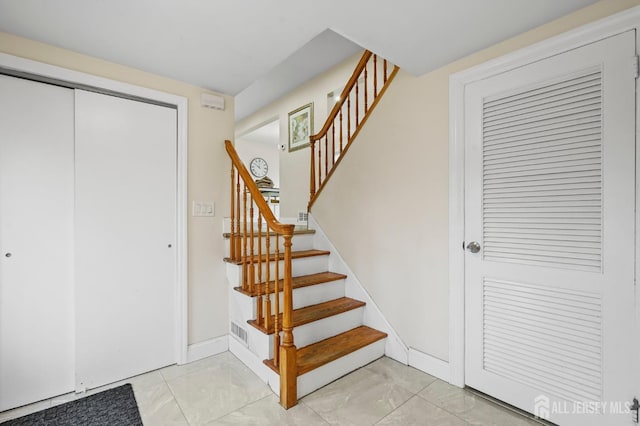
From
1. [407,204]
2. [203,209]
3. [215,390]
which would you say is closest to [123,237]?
[203,209]

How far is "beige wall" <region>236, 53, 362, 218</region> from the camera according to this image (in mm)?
3451

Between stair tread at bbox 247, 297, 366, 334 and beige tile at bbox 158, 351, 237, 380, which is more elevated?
stair tread at bbox 247, 297, 366, 334

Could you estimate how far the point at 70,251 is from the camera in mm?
1945

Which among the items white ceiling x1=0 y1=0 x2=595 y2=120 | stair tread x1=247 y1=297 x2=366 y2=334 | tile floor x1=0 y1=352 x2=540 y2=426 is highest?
white ceiling x1=0 y1=0 x2=595 y2=120

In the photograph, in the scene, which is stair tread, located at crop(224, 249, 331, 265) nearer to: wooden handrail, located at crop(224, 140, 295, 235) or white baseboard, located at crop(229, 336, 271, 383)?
wooden handrail, located at crop(224, 140, 295, 235)

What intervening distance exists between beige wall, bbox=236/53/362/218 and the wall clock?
1.83 metres

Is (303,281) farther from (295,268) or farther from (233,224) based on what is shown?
(233,224)

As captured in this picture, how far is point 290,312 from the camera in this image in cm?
181

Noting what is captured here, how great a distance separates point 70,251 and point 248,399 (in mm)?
1462

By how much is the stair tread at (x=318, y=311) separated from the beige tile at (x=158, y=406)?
24.6 inches

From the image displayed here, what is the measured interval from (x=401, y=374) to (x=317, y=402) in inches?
26.1

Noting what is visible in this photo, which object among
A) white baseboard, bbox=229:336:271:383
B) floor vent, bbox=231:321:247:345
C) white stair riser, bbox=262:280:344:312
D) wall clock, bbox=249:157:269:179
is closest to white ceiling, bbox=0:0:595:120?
white stair riser, bbox=262:280:344:312

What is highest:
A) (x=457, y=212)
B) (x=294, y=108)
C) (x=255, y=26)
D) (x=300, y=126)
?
(x=294, y=108)

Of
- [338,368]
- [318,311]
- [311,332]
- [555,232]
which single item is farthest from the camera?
[318,311]
